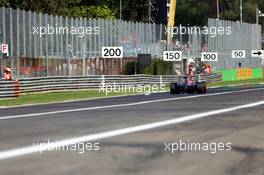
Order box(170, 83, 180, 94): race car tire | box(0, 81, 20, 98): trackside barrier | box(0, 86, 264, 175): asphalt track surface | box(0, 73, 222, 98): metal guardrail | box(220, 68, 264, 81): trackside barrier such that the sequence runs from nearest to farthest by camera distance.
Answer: box(0, 86, 264, 175): asphalt track surface
box(0, 81, 20, 98): trackside barrier
box(0, 73, 222, 98): metal guardrail
box(170, 83, 180, 94): race car tire
box(220, 68, 264, 81): trackside barrier

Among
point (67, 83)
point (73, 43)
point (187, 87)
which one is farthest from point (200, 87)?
point (73, 43)

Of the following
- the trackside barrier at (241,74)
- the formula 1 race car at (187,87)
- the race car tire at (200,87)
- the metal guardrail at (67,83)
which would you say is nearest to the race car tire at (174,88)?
the formula 1 race car at (187,87)

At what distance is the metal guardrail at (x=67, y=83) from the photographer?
26.4 meters

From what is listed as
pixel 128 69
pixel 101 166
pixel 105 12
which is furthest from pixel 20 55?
pixel 105 12

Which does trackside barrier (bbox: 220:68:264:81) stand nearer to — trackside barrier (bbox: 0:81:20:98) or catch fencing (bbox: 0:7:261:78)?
catch fencing (bbox: 0:7:261:78)

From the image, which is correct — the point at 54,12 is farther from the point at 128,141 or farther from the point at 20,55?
the point at 128,141

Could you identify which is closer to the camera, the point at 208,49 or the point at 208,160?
the point at 208,160

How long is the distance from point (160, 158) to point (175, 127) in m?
4.03

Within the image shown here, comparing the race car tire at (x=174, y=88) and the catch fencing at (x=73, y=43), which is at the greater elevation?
the catch fencing at (x=73, y=43)

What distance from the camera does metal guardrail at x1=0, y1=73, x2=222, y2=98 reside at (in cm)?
2644

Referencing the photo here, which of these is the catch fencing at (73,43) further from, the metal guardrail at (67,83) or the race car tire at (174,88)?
the race car tire at (174,88)

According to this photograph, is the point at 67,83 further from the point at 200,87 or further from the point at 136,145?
the point at 136,145

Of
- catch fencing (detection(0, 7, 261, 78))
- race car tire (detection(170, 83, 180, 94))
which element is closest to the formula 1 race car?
race car tire (detection(170, 83, 180, 94))

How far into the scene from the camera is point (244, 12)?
4825 inches
